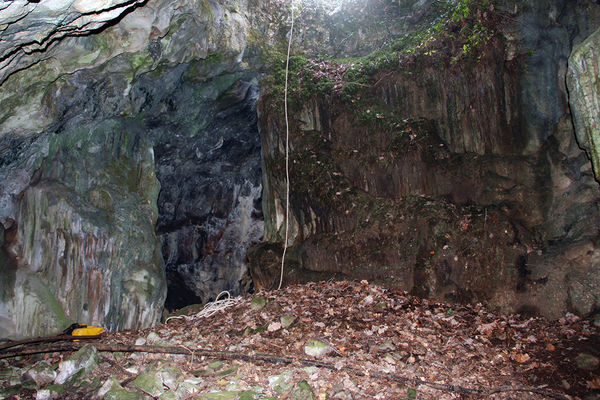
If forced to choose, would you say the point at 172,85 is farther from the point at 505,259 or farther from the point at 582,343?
the point at 582,343

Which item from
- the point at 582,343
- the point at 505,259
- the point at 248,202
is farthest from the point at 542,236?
the point at 248,202

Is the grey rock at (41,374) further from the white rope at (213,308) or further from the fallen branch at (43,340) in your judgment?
the white rope at (213,308)

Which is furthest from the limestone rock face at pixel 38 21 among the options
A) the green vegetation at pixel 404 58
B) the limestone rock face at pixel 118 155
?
the green vegetation at pixel 404 58

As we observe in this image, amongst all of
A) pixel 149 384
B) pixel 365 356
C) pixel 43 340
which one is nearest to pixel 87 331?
pixel 43 340

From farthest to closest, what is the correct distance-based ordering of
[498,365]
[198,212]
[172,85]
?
[198,212] → [172,85] → [498,365]

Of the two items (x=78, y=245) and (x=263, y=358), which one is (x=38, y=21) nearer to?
(x=78, y=245)

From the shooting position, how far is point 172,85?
7461mm

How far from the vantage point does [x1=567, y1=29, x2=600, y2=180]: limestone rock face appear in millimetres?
4828

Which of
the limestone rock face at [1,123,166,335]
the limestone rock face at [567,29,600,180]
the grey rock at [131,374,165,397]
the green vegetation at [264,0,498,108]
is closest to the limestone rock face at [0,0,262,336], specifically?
the limestone rock face at [1,123,166,335]

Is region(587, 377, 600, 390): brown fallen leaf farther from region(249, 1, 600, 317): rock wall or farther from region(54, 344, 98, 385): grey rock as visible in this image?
region(54, 344, 98, 385): grey rock

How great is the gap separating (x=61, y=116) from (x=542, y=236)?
8301 millimetres

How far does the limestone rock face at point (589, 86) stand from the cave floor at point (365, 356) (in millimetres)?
2504

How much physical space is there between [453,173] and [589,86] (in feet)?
9.31

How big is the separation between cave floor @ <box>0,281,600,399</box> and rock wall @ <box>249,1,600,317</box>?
29.8 inches
